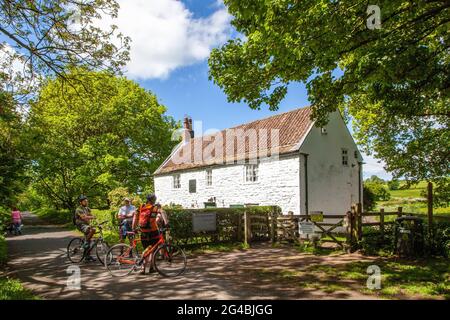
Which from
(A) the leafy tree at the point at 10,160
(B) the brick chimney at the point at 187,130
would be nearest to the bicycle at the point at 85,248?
(A) the leafy tree at the point at 10,160

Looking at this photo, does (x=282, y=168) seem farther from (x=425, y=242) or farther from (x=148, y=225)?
(x=148, y=225)

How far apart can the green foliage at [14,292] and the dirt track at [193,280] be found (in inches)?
10.0

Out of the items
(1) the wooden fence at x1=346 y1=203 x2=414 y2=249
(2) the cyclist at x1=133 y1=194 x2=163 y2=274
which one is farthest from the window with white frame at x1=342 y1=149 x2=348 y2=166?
(2) the cyclist at x1=133 y1=194 x2=163 y2=274

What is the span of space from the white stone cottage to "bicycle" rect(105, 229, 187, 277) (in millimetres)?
11084

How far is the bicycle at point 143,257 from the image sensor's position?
28.6ft

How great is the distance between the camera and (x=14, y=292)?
7.06m

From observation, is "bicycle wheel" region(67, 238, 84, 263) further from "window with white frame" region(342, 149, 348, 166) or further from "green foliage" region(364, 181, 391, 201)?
"green foliage" region(364, 181, 391, 201)

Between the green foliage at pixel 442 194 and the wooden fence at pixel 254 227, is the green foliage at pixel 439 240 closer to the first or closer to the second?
the wooden fence at pixel 254 227

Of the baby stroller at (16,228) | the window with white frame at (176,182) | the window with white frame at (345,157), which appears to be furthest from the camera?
the window with white frame at (176,182)

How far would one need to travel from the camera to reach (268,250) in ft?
43.7

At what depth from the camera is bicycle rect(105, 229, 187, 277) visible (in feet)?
28.6

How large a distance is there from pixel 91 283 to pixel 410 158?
54.9 ft
